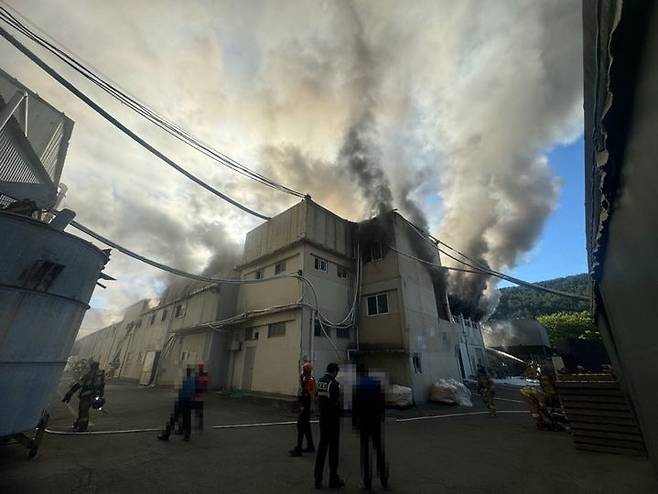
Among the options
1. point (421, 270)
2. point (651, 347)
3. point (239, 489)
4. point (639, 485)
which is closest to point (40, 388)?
point (239, 489)

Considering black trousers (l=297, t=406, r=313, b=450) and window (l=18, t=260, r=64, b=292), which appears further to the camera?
black trousers (l=297, t=406, r=313, b=450)

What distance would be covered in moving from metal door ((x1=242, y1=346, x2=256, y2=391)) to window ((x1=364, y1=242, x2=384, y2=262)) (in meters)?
9.14

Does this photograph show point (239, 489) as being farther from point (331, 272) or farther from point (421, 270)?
point (421, 270)

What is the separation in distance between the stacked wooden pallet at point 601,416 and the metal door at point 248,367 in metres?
A: 14.0

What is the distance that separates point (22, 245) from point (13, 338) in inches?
62.5

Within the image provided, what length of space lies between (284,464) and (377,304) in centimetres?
1178

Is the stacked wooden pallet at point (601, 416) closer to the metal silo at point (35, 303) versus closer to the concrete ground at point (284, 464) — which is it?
the concrete ground at point (284, 464)

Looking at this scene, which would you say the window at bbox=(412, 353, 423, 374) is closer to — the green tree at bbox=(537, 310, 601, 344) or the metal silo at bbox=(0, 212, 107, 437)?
the metal silo at bbox=(0, 212, 107, 437)

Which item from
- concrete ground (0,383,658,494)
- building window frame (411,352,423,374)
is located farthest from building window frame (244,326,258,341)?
building window frame (411,352,423,374)

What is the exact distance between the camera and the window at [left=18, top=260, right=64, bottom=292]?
15.6ft

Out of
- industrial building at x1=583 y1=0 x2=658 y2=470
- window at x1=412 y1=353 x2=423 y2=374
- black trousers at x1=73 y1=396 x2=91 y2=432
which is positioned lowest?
black trousers at x1=73 y1=396 x2=91 y2=432

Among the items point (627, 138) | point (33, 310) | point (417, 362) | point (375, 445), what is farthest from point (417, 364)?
point (33, 310)

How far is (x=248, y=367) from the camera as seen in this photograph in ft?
51.8

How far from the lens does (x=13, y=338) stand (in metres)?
4.54
